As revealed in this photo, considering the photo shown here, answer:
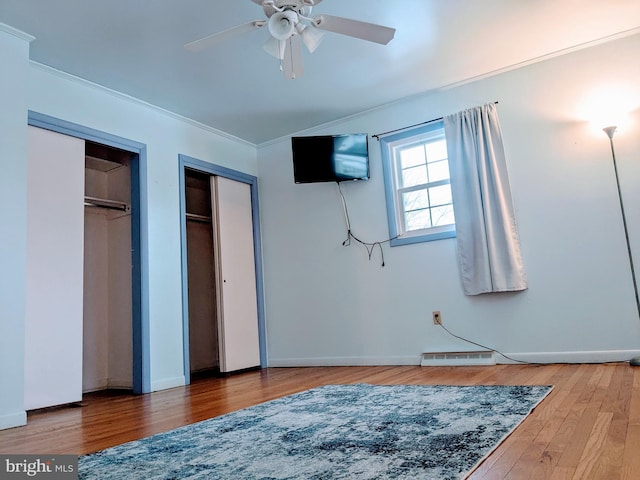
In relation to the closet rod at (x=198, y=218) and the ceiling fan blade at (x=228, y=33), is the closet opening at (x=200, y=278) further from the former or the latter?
the ceiling fan blade at (x=228, y=33)

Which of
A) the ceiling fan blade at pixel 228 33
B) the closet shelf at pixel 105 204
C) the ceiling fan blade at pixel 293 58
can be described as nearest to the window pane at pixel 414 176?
the ceiling fan blade at pixel 293 58

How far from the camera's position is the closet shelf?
4.03 m

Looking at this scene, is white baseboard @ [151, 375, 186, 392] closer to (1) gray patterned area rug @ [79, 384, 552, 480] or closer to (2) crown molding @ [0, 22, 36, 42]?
(1) gray patterned area rug @ [79, 384, 552, 480]

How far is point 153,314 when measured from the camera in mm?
3965

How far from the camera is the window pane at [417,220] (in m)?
4.40

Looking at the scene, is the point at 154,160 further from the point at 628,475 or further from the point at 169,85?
the point at 628,475

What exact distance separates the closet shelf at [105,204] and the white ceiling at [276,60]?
0.96 metres

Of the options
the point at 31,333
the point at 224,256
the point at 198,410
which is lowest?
the point at 198,410

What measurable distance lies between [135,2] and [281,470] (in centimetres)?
273

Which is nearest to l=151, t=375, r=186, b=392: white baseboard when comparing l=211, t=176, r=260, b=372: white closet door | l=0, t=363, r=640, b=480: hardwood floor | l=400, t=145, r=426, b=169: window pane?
l=0, t=363, r=640, b=480: hardwood floor

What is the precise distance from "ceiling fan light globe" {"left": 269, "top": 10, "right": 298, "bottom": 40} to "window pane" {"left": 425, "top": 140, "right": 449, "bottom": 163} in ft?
7.36

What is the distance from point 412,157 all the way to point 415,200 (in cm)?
43

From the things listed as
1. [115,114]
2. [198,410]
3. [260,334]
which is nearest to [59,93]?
[115,114]

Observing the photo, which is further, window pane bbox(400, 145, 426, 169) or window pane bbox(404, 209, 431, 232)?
window pane bbox(400, 145, 426, 169)
